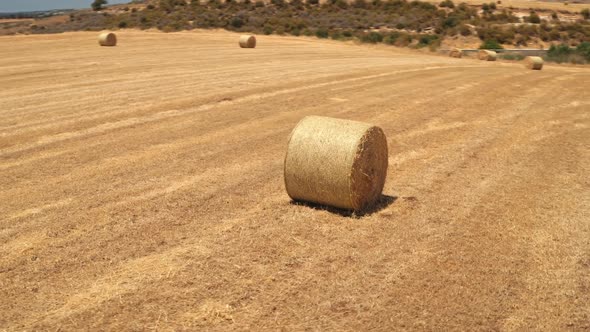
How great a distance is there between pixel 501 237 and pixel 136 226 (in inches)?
197

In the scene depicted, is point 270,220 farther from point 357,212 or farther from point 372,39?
point 372,39

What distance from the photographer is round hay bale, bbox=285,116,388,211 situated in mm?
8227

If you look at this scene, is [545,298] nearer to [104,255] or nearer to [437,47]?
[104,255]

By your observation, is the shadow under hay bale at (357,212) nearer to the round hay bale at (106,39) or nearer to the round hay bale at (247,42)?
the round hay bale at (247,42)

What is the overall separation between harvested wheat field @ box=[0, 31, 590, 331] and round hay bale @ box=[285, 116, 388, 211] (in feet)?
1.00

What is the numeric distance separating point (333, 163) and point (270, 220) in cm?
122

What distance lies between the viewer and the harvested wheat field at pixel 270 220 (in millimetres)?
5914

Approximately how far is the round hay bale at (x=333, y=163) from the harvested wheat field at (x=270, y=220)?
30 cm

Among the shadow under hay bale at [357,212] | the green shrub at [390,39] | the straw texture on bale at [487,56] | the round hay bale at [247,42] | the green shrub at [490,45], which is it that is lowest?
the green shrub at [490,45]

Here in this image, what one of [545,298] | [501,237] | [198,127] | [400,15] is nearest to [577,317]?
[545,298]

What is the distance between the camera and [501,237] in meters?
7.75

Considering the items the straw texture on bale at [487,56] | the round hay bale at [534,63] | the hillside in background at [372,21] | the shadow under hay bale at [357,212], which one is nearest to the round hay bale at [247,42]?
the hillside in background at [372,21]

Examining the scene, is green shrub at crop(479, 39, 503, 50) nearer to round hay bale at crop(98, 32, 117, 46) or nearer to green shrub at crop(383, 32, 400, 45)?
green shrub at crop(383, 32, 400, 45)

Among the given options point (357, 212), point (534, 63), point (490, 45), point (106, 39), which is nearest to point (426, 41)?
point (490, 45)
